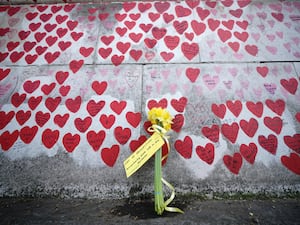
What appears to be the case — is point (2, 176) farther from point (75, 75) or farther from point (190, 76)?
point (190, 76)

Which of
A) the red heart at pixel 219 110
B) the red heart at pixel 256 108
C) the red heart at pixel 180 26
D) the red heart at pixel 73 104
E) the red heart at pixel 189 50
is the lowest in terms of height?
the red heart at pixel 73 104

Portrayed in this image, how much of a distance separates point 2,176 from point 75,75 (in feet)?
3.49

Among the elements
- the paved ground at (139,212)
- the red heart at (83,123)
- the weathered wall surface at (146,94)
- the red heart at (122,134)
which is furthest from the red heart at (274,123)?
the red heart at (83,123)

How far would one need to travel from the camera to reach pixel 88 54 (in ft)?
7.39

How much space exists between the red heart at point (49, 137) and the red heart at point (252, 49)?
6.54ft

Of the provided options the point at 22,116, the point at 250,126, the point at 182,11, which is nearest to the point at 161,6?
the point at 182,11

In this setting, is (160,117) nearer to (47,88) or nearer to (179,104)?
(179,104)

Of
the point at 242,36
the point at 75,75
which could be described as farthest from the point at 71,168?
the point at 242,36

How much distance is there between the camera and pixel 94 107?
2008 mm

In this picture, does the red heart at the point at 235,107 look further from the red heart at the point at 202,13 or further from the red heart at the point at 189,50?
the red heart at the point at 202,13

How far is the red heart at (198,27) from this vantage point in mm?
2342

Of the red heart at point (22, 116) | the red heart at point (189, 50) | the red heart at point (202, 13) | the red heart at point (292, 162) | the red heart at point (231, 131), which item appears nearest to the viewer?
the red heart at point (292, 162)

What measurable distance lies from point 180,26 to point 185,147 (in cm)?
132

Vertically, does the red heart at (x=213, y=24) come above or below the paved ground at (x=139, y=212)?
above
